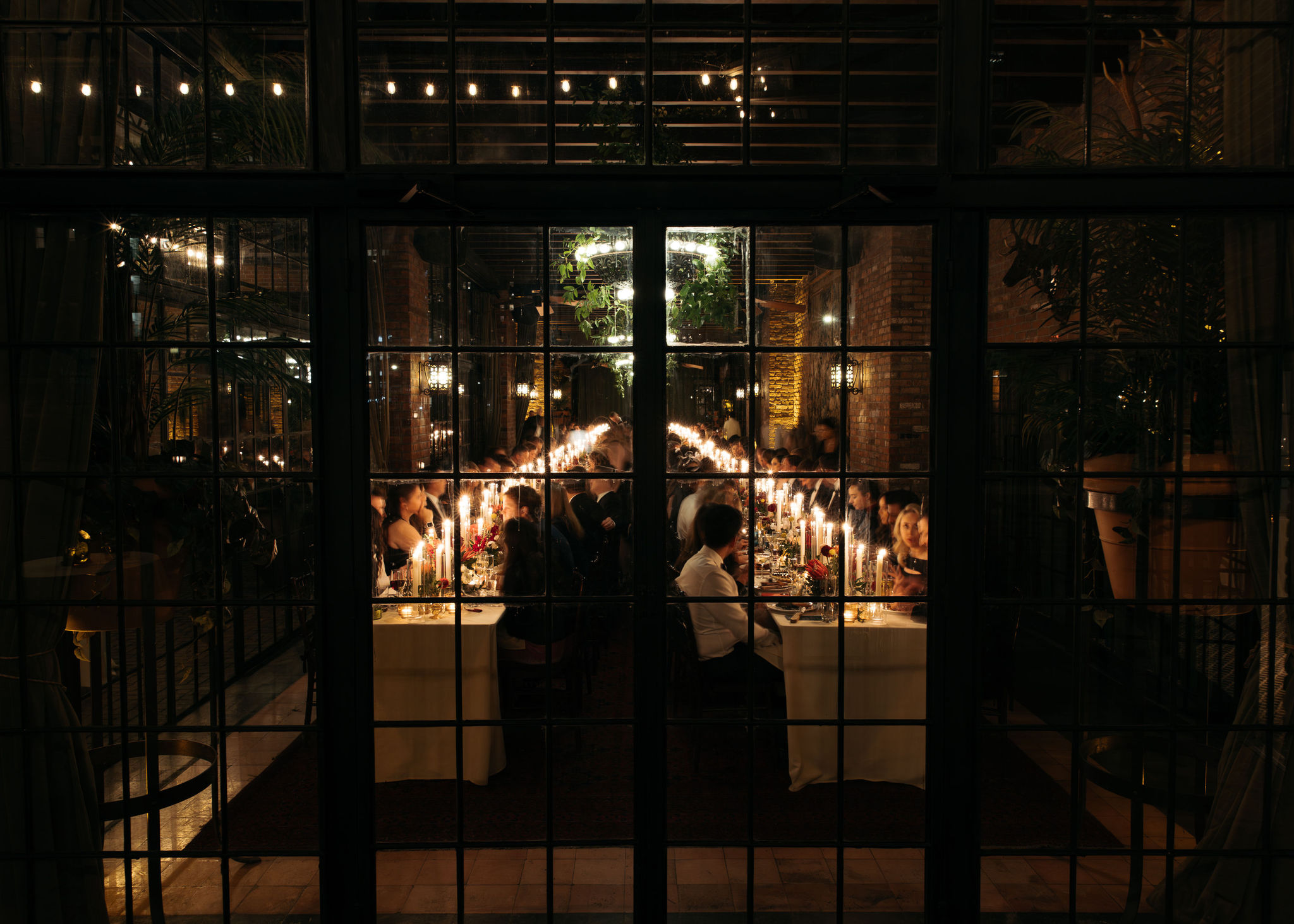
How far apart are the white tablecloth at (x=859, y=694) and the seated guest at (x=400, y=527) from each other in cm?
149

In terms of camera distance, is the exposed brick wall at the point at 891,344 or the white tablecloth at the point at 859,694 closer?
the exposed brick wall at the point at 891,344

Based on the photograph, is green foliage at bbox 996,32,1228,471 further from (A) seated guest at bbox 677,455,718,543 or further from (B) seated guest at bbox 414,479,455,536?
(B) seated guest at bbox 414,479,455,536

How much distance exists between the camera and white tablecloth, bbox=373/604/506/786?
9.28 ft

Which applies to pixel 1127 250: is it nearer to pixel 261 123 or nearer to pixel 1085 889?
pixel 1085 889

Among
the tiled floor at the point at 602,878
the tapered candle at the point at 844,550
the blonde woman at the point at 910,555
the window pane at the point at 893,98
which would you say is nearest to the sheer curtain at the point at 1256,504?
the tiled floor at the point at 602,878

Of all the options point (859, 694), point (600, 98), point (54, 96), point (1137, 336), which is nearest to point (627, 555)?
point (859, 694)

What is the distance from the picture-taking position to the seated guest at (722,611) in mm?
2816

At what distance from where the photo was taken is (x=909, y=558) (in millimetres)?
2848

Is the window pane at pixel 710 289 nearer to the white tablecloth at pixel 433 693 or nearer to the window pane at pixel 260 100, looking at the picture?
the white tablecloth at pixel 433 693

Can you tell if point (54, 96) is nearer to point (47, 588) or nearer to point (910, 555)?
point (47, 588)

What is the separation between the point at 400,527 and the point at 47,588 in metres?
1.38

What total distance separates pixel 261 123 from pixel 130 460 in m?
1.40

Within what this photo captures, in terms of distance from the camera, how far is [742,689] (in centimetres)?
284

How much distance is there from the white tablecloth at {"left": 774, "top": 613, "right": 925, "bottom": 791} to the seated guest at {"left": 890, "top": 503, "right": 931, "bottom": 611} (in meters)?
0.12
